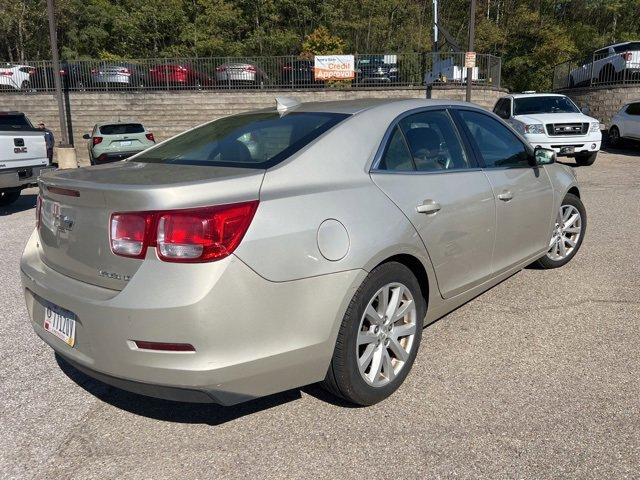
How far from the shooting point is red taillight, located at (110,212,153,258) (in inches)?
91.3

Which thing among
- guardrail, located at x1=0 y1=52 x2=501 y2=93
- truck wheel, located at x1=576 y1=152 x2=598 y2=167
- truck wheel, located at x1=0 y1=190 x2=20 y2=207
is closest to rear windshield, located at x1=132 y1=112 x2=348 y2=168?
truck wheel, located at x1=0 y1=190 x2=20 y2=207

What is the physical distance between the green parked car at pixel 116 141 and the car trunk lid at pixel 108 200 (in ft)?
45.3

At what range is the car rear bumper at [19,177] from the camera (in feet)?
28.0

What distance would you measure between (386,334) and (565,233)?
10.4 feet

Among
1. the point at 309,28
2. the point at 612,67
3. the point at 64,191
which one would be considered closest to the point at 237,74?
the point at 612,67

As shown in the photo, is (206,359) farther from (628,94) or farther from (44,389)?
(628,94)

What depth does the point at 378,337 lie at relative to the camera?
2936 millimetres

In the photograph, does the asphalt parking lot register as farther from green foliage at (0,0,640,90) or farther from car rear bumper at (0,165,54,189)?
green foliage at (0,0,640,90)

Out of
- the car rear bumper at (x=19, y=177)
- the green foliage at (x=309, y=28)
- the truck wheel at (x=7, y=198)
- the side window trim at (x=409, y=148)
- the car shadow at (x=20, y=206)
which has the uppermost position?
the green foliage at (x=309, y=28)

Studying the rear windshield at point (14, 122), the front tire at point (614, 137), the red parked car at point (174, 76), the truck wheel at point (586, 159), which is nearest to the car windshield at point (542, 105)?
→ the truck wheel at point (586, 159)

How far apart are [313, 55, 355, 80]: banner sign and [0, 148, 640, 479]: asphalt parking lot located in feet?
65.9

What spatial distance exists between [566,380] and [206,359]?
2.15m

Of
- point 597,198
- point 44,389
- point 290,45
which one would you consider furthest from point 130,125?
point 290,45

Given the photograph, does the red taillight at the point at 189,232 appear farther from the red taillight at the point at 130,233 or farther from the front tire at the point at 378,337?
the front tire at the point at 378,337
